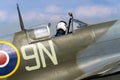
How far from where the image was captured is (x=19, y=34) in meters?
9.09

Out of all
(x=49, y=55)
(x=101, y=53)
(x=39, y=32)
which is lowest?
(x=101, y=53)

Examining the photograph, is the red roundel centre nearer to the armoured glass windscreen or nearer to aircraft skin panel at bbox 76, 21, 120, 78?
the armoured glass windscreen

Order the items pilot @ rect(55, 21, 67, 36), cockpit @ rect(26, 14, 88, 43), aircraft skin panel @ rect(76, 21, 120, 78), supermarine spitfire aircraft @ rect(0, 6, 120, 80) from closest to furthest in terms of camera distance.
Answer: aircraft skin panel @ rect(76, 21, 120, 78) < supermarine spitfire aircraft @ rect(0, 6, 120, 80) < cockpit @ rect(26, 14, 88, 43) < pilot @ rect(55, 21, 67, 36)

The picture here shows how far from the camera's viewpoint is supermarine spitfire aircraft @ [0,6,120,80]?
8.91m

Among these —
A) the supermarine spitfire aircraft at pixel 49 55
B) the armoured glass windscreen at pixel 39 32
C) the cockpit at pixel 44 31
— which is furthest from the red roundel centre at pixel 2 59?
the armoured glass windscreen at pixel 39 32

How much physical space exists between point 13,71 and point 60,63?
3.67ft

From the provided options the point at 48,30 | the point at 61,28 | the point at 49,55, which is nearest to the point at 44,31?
the point at 48,30

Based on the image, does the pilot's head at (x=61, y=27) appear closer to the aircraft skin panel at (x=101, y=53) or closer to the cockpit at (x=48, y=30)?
the cockpit at (x=48, y=30)

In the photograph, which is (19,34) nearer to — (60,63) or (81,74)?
(60,63)

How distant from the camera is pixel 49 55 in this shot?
352 inches

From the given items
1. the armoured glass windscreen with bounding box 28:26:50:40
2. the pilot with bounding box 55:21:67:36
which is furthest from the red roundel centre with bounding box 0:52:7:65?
the pilot with bounding box 55:21:67:36

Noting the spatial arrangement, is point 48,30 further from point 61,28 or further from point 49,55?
point 49,55

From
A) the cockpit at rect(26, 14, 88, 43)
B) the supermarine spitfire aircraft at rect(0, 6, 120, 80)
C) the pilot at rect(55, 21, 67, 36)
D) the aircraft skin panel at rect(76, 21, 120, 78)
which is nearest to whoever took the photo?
the aircraft skin panel at rect(76, 21, 120, 78)

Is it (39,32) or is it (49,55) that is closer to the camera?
(49,55)
